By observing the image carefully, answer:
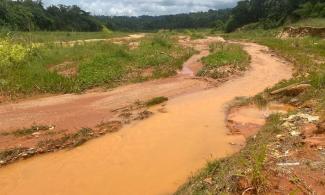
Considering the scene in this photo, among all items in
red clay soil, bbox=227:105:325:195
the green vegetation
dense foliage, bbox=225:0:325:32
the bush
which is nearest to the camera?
red clay soil, bbox=227:105:325:195

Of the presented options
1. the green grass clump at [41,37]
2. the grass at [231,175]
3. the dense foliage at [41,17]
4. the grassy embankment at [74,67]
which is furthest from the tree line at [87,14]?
the grass at [231,175]

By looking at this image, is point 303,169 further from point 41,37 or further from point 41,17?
point 41,17

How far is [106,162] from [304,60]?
46.8ft

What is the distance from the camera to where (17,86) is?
48.0ft

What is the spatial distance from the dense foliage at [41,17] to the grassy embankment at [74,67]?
22.3 metres

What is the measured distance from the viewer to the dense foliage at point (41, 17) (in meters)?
47.9

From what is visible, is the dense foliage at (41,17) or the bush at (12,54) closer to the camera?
the bush at (12,54)

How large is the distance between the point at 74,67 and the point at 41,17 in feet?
149

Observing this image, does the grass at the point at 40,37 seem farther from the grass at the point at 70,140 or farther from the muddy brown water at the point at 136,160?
the muddy brown water at the point at 136,160

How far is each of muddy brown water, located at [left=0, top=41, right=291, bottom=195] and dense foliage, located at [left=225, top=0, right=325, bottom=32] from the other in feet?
104

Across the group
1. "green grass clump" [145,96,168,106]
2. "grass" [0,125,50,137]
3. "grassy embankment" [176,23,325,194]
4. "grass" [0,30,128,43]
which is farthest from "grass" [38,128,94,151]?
"grass" [0,30,128,43]

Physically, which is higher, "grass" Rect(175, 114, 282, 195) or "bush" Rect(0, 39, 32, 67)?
"bush" Rect(0, 39, 32, 67)

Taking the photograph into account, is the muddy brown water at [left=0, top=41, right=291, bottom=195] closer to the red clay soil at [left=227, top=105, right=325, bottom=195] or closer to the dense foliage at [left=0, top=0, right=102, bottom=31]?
the red clay soil at [left=227, top=105, right=325, bottom=195]

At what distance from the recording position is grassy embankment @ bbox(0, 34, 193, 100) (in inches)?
593
